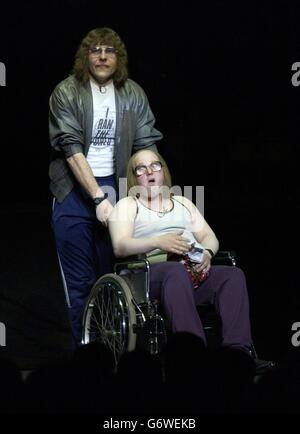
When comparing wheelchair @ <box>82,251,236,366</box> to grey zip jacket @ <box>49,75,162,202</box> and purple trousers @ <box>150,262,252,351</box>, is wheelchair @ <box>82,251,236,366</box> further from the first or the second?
grey zip jacket @ <box>49,75,162,202</box>

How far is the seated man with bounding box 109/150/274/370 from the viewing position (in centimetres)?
406

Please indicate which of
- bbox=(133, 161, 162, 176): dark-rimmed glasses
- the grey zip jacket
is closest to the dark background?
the grey zip jacket

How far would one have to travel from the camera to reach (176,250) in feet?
13.8

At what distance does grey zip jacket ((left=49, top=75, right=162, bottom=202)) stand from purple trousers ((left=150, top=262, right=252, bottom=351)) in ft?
2.12

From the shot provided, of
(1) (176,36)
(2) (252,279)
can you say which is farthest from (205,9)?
(2) (252,279)

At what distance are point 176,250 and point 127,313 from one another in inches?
14.2

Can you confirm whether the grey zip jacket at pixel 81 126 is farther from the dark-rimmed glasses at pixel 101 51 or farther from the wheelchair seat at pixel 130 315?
the wheelchair seat at pixel 130 315

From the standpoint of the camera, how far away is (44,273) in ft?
22.9

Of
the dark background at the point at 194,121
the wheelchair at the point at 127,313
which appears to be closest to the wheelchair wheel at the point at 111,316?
the wheelchair at the point at 127,313

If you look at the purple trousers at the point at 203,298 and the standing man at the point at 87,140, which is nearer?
the purple trousers at the point at 203,298

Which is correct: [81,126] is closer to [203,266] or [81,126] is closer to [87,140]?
[87,140]

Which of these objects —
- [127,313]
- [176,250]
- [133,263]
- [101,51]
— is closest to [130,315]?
[127,313]

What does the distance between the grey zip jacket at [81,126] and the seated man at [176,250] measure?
253 millimetres

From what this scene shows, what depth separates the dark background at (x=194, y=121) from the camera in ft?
19.5
